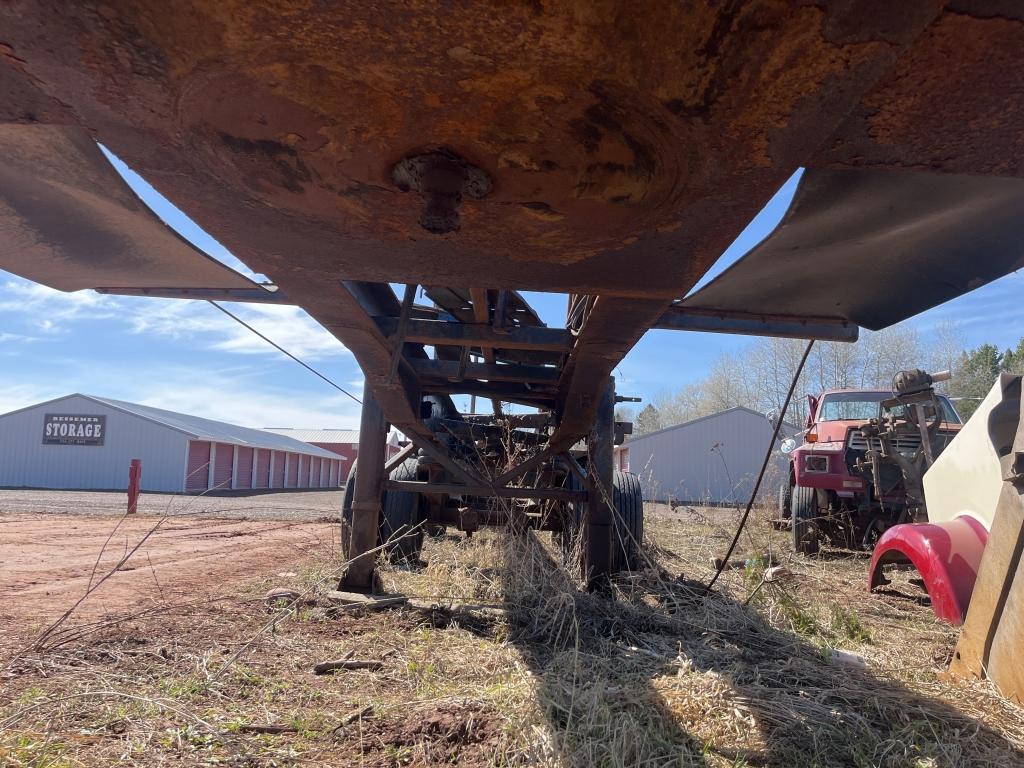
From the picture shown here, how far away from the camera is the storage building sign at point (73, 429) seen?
30781mm

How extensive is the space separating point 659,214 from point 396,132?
589mm

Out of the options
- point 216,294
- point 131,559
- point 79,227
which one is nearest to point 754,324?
point 216,294

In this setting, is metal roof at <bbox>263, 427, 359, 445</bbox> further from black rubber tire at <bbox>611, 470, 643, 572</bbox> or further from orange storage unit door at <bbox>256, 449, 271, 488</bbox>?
black rubber tire at <bbox>611, 470, 643, 572</bbox>

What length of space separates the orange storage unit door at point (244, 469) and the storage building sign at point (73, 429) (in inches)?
243

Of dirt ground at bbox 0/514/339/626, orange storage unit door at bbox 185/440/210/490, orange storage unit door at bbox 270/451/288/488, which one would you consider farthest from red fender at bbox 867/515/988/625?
orange storage unit door at bbox 270/451/288/488

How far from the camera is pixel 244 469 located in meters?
34.8

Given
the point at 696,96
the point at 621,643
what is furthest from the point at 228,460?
the point at 696,96

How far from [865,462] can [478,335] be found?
20.2ft

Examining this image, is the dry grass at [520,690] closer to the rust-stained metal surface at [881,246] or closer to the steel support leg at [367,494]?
the steel support leg at [367,494]

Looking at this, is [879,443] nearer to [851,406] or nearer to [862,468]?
[862,468]

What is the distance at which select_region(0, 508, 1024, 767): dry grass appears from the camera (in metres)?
2.08

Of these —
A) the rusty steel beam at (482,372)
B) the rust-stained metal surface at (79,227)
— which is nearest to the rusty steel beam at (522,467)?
the rusty steel beam at (482,372)

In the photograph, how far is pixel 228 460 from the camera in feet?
109

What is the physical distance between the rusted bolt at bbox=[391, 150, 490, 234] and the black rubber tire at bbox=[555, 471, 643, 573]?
3.65 meters
